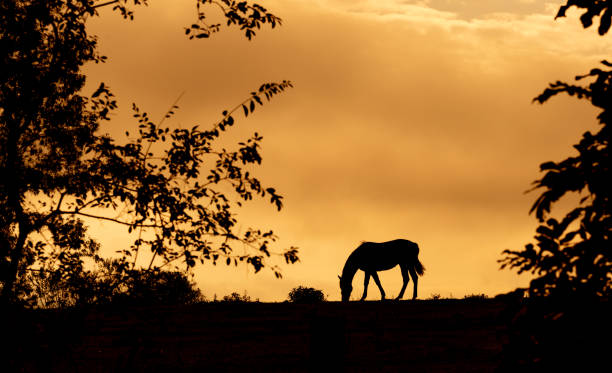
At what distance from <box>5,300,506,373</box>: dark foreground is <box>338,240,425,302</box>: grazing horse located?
8.98 meters

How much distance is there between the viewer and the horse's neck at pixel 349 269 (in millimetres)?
26703

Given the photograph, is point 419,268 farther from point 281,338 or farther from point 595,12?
point 595,12

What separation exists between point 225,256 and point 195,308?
6540mm

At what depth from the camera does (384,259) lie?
26406 millimetres

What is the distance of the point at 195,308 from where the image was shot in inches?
Answer: 661

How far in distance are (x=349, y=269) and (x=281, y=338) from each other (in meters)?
12.7

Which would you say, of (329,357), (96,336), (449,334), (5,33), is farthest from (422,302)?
(5,33)

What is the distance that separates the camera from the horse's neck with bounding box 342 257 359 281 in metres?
26.7

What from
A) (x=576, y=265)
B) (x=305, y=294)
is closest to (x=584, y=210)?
(x=576, y=265)

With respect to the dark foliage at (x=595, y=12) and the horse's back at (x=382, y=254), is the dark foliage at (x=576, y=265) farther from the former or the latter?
the horse's back at (x=382, y=254)

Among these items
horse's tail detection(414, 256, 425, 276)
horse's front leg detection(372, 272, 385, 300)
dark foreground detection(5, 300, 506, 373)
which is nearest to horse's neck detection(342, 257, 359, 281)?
horse's front leg detection(372, 272, 385, 300)

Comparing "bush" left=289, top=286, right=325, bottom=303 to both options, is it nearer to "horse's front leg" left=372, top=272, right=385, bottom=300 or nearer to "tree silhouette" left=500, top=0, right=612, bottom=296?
"horse's front leg" left=372, top=272, right=385, bottom=300

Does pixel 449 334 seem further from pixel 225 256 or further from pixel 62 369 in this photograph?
pixel 62 369

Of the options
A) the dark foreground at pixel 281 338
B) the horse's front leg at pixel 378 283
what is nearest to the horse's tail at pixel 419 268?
the horse's front leg at pixel 378 283
